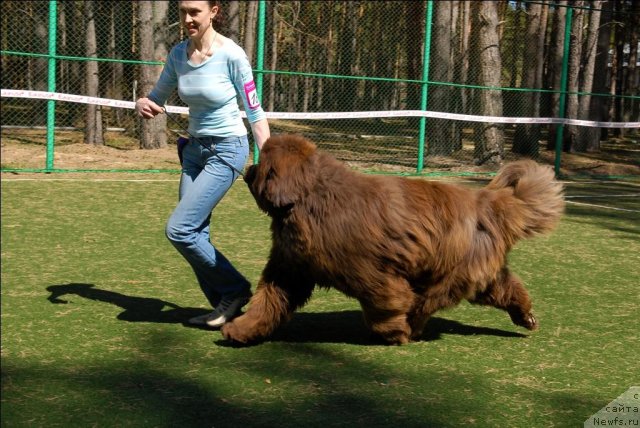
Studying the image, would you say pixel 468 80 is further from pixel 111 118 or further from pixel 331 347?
pixel 331 347

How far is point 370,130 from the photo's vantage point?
2462 centimetres

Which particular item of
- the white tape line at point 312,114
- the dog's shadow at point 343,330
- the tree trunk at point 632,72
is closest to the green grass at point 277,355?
the dog's shadow at point 343,330

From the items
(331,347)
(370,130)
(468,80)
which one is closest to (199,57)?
(331,347)

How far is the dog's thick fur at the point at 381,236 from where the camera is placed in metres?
4.59

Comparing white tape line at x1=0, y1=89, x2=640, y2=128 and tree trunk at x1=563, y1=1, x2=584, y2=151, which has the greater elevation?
tree trunk at x1=563, y1=1, x2=584, y2=151

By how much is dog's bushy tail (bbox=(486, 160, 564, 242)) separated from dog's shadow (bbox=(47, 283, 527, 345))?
76 cm

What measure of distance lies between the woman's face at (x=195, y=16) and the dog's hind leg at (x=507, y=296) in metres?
2.28

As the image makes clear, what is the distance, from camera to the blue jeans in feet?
16.5

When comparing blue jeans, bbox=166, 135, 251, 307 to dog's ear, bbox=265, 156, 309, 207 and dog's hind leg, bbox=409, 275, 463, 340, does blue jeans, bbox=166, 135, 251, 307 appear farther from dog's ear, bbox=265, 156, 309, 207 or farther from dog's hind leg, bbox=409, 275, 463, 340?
dog's hind leg, bbox=409, 275, 463, 340

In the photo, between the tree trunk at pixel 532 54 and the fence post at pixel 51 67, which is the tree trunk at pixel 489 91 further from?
the fence post at pixel 51 67

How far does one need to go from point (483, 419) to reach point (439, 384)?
474mm

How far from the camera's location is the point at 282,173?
455 cm

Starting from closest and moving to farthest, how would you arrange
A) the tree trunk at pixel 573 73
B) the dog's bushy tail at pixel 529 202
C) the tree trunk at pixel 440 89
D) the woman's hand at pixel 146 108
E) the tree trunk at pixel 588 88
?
the dog's bushy tail at pixel 529 202
the woman's hand at pixel 146 108
the tree trunk at pixel 440 89
the tree trunk at pixel 573 73
the tree trunk at pixel 588 88

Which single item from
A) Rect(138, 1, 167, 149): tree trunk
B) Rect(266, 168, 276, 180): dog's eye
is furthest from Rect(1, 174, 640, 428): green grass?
Rect(138, 1, 167, 149): tree trunk
